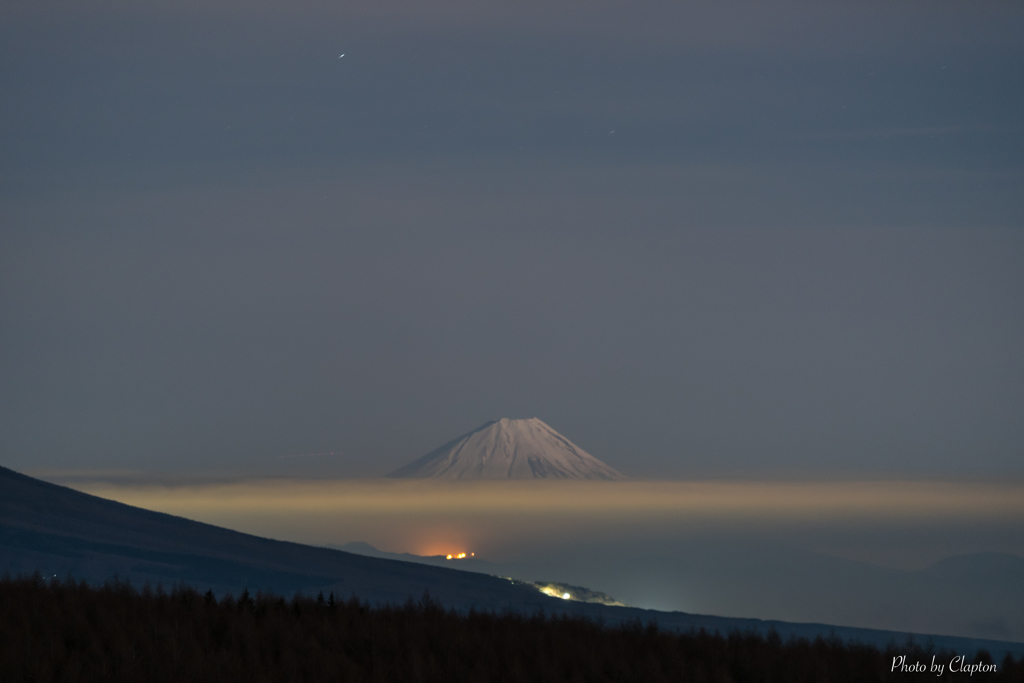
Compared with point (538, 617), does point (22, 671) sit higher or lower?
lower

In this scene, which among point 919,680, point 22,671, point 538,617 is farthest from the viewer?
point 538,617

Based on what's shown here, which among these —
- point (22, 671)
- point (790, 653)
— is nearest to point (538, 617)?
point (790, 653)

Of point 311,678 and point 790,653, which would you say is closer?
point 311,678

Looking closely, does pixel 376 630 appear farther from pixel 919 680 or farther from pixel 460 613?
pixel 919 680

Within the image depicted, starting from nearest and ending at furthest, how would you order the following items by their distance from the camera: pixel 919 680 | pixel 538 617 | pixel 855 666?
pixel 919 680, pixel 855 666, pixel 538 617

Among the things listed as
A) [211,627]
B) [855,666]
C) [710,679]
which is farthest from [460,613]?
[855,666]

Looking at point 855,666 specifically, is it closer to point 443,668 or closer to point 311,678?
point 443,668
